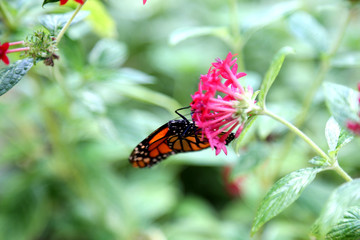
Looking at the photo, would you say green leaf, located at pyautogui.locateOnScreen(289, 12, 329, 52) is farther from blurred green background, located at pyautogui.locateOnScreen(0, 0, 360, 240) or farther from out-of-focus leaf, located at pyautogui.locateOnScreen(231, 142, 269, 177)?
out-of-focus leaf, located at pyautogui.locateOnScreen(231, 142, 269, 177)

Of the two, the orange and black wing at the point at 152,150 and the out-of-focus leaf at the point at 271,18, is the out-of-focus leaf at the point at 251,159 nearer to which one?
the orange and black wing at the point at 152,150

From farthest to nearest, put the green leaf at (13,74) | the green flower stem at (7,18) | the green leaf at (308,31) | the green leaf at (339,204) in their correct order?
the green leaf at (308,31)
the green flower stem at (7,18)
the green leaf at (13,74)
the green leaf at (339,204)

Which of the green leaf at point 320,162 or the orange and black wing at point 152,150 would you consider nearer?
the green leaf at point 320,162

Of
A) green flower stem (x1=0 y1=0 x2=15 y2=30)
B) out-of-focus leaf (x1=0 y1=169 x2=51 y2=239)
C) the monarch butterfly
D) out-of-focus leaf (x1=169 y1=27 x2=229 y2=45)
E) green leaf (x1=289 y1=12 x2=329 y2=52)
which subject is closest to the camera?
the monarch butterfly

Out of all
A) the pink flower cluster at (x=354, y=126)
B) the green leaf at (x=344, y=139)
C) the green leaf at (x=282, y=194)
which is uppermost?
the green leaf at (x=344, y=139)

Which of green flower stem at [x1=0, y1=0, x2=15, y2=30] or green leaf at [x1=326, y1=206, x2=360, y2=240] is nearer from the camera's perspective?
green leaf at [x1=326, y1=206, x2=360, y2=240]

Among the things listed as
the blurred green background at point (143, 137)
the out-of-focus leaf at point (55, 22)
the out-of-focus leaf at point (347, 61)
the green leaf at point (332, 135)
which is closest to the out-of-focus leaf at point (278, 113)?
the blurred green background at point (143, 137)

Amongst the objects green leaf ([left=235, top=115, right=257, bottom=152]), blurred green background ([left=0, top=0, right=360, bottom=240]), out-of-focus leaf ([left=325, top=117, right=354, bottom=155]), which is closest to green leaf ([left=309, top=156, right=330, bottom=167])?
out-of-focus leaf ([left=325, top=117, right=354, bottom=155])
